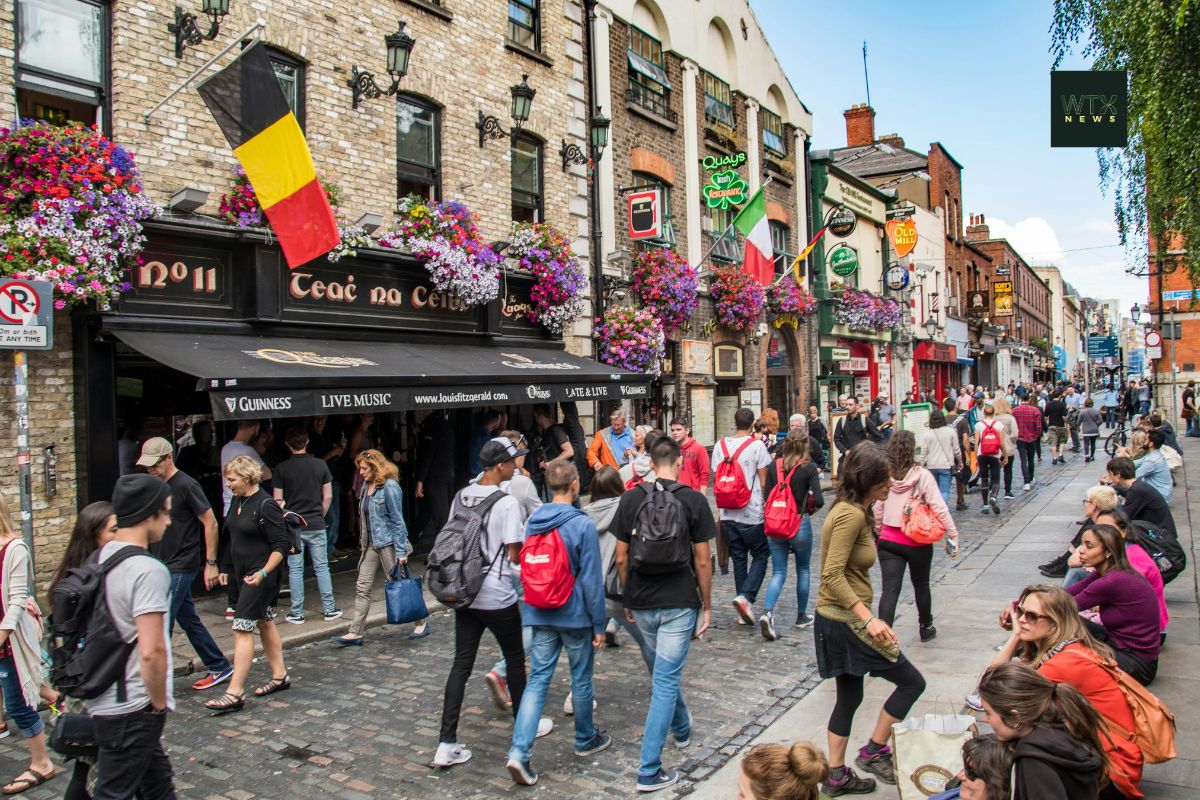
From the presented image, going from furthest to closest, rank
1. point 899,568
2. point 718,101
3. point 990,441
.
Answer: point 718,101, point 990,441, point 899,568

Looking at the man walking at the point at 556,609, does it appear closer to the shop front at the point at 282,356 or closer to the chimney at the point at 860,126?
the shop front at the point at 282,356

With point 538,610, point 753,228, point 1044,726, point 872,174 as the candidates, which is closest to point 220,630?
point 538,610

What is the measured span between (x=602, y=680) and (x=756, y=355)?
15.1 meters

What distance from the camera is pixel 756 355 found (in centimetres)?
2089

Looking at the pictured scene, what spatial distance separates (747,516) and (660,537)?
3003 millimetres

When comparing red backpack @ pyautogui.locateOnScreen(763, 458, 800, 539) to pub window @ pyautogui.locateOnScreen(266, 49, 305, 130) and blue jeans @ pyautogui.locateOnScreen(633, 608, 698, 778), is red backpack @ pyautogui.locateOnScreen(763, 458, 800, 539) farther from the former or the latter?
pub window @ pyautogui.locateOnScreen(266, 49, 305, 130)

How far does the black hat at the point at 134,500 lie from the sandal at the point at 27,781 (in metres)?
2.08

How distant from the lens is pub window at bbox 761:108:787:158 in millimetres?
22203

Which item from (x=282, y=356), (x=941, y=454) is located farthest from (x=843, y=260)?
(x=282, y=356)

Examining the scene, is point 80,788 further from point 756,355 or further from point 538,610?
point 756,355

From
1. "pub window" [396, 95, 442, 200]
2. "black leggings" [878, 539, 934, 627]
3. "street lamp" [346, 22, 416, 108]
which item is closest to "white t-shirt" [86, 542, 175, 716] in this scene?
"black leggings" [878, 539, 934, 627]

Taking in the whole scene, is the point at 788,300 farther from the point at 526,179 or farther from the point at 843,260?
the point at 526,179

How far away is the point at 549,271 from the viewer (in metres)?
13.3

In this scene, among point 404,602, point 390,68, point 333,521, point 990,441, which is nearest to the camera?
point 404,602
